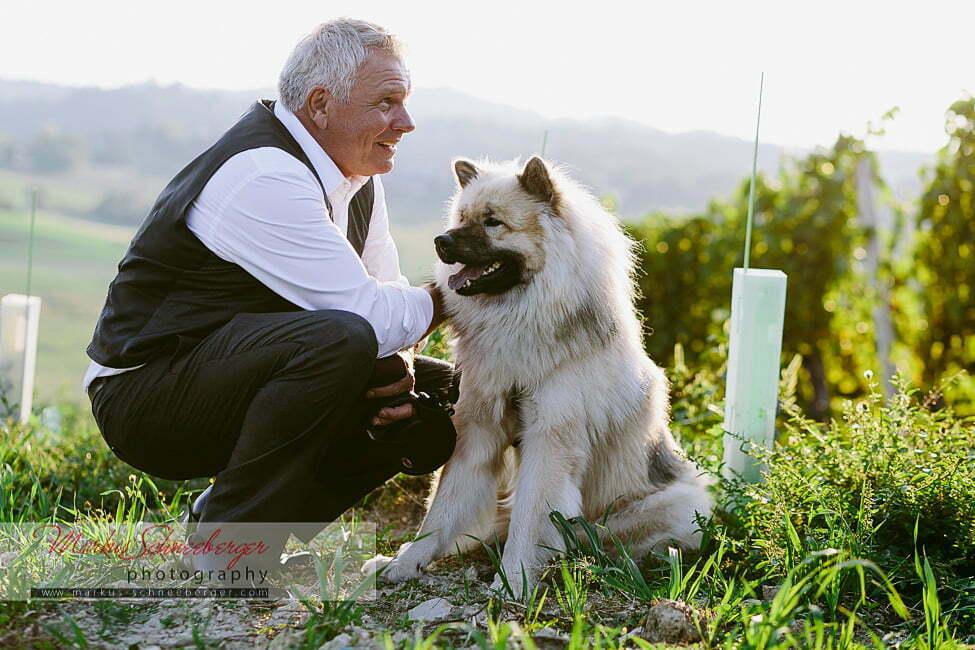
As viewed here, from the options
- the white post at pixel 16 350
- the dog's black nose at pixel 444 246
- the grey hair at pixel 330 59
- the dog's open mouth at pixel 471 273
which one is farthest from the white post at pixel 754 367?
the white post at pixel 16 350

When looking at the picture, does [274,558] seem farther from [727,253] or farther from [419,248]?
[419,248]

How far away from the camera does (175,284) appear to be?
2.50 m

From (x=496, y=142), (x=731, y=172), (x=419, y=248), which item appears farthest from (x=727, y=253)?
(x=731, y=172)

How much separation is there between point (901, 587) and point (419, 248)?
547cm

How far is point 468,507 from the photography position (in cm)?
276

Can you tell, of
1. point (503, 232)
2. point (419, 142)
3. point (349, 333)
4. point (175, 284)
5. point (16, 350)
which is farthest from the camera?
point (419, 142)

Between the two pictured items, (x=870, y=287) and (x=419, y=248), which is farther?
(x=419, y=248)

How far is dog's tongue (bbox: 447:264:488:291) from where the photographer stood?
270cm

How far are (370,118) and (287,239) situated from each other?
489 millimetres

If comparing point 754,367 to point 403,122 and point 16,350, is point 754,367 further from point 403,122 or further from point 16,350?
point 16,350

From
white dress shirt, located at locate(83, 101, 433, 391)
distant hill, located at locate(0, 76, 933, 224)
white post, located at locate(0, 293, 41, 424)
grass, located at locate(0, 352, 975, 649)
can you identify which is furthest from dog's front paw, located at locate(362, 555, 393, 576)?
distant hill, located at locate(0, 76, 933, 224)

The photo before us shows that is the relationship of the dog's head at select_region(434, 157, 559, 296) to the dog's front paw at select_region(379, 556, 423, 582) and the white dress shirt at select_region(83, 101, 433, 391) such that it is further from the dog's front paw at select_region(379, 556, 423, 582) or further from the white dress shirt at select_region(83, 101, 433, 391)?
the dog's front paw at select_region(379, 556, 423, 582)

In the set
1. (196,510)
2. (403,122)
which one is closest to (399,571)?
(196,510)

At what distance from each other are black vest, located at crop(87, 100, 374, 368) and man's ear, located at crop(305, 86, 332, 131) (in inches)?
5.7
